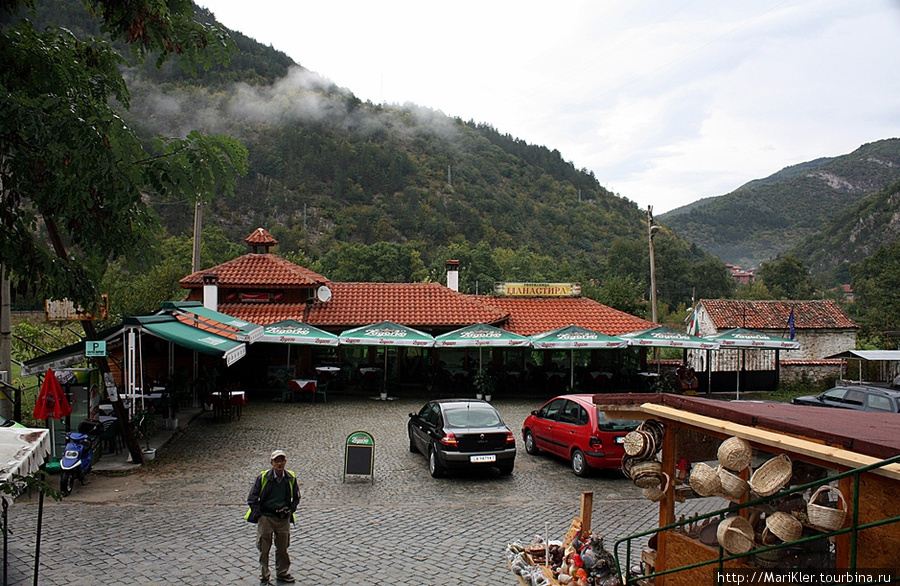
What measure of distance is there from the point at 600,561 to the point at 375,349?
2031 centimetres

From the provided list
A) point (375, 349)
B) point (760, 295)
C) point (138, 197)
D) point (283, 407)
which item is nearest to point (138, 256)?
point (138, 197)

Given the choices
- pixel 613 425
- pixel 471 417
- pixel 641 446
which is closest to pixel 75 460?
pixel 471 417

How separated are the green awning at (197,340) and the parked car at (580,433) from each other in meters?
7.31

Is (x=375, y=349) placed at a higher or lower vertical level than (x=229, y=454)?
higher

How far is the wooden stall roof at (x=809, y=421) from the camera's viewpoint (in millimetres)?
3937

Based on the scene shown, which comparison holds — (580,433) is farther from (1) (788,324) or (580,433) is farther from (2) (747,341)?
(1) (788,324)

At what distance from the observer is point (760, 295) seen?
7344 cm

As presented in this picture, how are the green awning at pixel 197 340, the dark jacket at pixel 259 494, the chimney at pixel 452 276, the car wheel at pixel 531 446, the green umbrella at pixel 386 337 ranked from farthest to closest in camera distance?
the chimney at pixel 452 276 → the green umbrella at pixel 386 337 → the green awning at pixel 197 340 → the car wheel at pixel 531 446 → the dark jacket at pixel 259 494

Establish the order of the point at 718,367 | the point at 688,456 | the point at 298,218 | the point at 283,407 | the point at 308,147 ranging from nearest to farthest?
the point at 688,456 < the point at 283,407 < the point at 718,367 < the point at 298,218 < the point at 308,147

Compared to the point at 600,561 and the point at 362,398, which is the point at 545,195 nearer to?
the point at 362,398

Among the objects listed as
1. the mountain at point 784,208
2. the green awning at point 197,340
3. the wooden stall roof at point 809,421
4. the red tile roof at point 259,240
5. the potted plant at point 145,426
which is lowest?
the potted plant at point 145,426

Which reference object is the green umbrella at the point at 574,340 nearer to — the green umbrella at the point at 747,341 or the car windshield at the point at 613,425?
the green umbrella at the point at 747,341

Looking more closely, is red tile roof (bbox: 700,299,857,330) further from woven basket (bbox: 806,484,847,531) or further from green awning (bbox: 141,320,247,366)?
woven basket (bbox: 806,484,847,531)

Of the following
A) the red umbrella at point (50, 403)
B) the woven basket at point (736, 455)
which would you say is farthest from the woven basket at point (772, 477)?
the red umbrella at point (50, 403)
